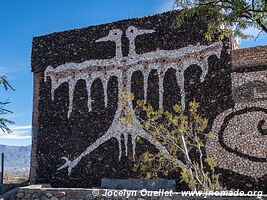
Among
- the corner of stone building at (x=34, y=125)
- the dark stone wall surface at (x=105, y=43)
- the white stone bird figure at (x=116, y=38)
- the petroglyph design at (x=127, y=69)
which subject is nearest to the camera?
the petroglyph design at (x=127, y=69)

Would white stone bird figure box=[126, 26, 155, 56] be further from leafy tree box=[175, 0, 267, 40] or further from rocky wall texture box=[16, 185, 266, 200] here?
rocky wall texture box=[16, 185, 266, 200]

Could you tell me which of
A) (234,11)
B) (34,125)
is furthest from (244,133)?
(34,125)

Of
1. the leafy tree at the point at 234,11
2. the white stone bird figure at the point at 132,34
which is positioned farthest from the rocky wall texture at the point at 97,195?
the white stone bird figure at the point at 132,34

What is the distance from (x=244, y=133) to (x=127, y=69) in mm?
4292

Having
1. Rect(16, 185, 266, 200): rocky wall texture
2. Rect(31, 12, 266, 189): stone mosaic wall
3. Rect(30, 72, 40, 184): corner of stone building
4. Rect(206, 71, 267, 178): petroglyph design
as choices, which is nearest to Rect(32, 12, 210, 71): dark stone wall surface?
Rect(31, 12, 266, 189): stone mosaic wall

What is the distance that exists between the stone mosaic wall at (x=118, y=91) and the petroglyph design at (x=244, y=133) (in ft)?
0.09

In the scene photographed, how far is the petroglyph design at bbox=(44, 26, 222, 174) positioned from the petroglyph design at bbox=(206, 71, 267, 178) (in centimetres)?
126

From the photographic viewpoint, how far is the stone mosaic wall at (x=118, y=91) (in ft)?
35.3

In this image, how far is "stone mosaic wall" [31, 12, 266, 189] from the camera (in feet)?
35.3

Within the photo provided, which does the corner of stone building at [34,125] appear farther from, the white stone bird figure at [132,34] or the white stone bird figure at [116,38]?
the white stone bird figure at [132,34]

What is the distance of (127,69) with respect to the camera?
12.3m

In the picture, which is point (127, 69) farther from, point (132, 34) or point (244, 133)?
point (244, 133)

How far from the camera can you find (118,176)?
1175cm

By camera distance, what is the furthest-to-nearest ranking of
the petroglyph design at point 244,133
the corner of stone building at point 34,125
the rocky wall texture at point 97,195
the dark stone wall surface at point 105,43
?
the corner of stone building at point 34,125 < the dark stone wall surface at point 105,43 < the petroglyph design at point 244,133 < the rocky wall texture at point 97,195
